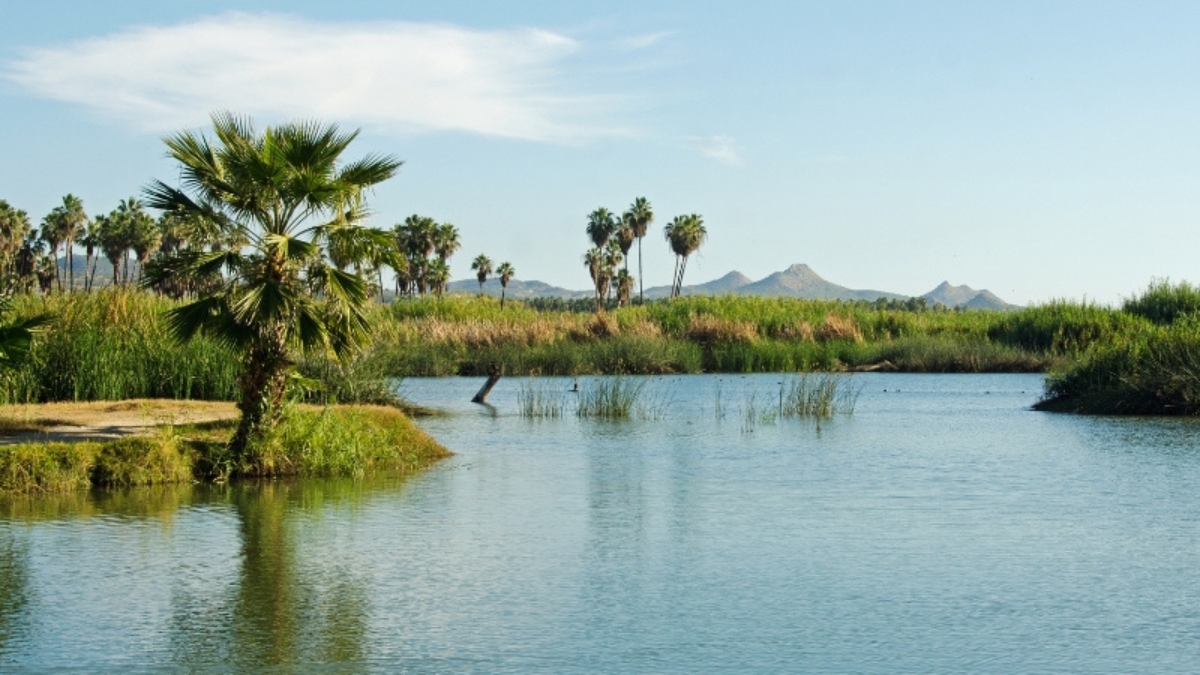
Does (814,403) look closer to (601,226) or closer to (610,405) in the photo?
(610,405)

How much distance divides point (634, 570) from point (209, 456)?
8386mm

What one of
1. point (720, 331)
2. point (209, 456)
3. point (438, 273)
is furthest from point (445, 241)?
point (209, 456)

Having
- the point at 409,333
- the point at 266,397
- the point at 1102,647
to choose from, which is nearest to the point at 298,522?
the point at 266,397

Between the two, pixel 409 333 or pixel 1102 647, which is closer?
pixel 1102 647

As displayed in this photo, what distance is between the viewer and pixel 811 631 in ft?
33.8

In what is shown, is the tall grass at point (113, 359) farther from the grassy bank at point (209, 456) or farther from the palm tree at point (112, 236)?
the palm tree at point (112, 236)

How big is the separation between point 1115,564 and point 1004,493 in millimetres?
5401

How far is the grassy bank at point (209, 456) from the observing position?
17.6 m

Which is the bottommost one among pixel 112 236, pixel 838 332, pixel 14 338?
pixel 14 338

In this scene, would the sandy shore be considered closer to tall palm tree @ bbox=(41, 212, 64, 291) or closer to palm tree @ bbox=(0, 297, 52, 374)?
palm tree @ bbox=(0, 297, 52, 374)

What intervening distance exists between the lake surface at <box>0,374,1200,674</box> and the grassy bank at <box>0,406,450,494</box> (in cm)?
57

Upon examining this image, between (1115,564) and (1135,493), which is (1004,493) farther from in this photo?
(1115,564)

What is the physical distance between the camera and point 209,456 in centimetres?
1903

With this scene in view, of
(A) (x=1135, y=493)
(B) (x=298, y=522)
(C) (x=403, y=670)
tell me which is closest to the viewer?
(C) (x=403, y=670)
